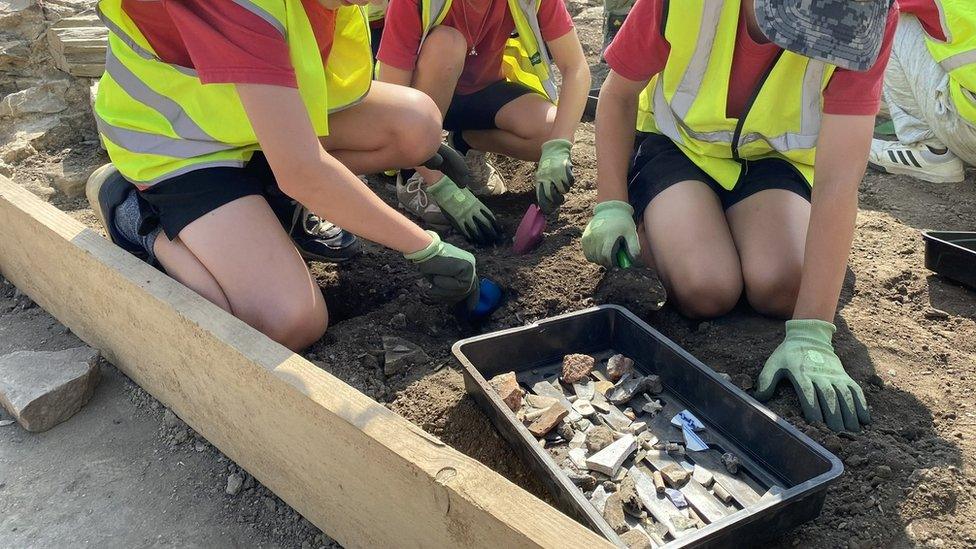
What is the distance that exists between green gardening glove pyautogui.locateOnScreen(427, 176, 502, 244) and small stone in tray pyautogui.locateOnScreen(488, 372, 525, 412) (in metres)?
0.82

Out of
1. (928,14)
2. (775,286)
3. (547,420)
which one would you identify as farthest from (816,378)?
(928,14)

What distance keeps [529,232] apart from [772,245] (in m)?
0.75

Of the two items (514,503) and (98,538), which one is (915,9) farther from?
(98,538)

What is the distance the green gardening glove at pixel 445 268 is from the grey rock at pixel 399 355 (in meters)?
0.16

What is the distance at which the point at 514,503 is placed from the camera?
110cm

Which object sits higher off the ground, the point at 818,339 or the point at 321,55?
the point at 321,55

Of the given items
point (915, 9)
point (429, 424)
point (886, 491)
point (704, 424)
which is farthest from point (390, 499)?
point (915, 9)

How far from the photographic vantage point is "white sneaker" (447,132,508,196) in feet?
9.44

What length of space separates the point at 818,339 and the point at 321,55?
1.46 m

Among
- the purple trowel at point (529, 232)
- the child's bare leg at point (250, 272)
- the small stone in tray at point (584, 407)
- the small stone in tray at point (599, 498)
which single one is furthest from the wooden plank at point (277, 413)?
the purple trowel at point (529, 232)

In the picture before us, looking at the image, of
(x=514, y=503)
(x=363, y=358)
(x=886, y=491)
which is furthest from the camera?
(x=363, y=358)

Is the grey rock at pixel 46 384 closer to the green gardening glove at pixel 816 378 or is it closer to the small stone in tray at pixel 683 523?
the small stone in tray at pixel 683 523

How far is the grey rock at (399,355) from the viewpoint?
184 cm

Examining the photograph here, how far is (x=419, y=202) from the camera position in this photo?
2.67 metres
